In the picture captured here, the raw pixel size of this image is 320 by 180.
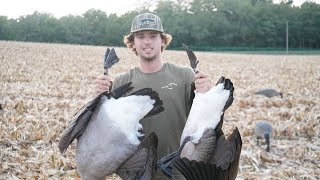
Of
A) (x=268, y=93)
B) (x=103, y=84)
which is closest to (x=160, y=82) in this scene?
(x=103, y=84)

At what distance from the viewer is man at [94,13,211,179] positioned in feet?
10.5

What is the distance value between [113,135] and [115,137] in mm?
19

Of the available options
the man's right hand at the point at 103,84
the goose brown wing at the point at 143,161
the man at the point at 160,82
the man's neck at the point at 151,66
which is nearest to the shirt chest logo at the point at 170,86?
the man at the point at 160,82

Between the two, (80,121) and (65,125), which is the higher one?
(80,121)

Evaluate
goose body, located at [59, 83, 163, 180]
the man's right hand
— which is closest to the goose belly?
goose body, located at [59, 83, 163, 180]

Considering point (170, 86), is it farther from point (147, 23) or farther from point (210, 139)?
point (210, 139)

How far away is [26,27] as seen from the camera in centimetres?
6119

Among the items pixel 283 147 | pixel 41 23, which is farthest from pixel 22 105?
pixel 41 23

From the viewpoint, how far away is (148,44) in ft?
10.5

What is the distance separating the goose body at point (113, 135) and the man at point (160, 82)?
1.65 feet

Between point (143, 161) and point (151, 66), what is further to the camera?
point (151, 66)

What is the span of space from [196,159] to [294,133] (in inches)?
205

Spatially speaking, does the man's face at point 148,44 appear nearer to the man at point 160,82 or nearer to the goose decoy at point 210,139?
the man at point 160,82

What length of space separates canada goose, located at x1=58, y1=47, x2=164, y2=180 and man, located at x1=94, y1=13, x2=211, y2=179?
50cm
